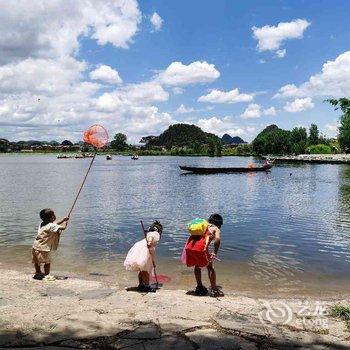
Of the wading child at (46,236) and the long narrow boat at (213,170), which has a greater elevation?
the wading child at (46,236)

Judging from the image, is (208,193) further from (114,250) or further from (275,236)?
(114,250)

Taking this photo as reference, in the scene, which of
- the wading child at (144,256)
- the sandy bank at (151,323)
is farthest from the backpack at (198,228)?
the sandy bank at (151,323)

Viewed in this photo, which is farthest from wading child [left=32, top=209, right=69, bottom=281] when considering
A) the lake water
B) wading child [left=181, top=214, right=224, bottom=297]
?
wading child [left=181, top=214, right=224, bottom=297]

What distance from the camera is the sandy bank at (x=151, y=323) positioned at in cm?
611

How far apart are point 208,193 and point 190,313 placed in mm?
37250

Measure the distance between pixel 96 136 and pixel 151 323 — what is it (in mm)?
5935

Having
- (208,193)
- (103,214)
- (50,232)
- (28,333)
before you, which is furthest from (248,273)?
(208,193)

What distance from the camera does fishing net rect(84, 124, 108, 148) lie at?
11.3 meters

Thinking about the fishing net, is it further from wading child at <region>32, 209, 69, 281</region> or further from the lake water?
the lake water

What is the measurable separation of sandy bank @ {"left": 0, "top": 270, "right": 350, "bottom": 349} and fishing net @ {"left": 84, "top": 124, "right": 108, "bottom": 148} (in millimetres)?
3988

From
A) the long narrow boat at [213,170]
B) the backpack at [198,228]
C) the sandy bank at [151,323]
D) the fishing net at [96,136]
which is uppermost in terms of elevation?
the fishing net at [96,136]

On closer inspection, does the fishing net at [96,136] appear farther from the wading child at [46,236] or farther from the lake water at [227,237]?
the lake water at [227,237]

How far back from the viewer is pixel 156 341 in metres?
6.11

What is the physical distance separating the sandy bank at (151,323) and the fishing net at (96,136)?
3988mm
